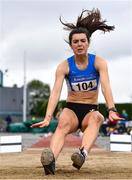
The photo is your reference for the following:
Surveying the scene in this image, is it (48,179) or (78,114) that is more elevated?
(78,114)

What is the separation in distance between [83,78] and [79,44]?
516 millimetres

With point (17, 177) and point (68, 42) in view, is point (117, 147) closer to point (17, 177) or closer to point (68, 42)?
point (68, 42)

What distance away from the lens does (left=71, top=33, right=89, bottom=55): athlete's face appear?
859cm

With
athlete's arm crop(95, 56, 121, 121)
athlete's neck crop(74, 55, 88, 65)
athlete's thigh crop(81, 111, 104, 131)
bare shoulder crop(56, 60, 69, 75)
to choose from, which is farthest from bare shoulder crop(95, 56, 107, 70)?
athlete's thigh crop(81, 111, 104, 131)

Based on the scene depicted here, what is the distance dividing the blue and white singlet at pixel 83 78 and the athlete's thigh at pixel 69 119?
14.8 inches

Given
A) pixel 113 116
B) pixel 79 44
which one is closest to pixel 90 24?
pixel 79 44

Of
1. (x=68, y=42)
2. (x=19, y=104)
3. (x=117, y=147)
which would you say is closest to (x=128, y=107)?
(x=19, y=104)

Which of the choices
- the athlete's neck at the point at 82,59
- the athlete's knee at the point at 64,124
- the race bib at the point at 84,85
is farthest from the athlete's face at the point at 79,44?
the athlete's knee at the point at 64,124

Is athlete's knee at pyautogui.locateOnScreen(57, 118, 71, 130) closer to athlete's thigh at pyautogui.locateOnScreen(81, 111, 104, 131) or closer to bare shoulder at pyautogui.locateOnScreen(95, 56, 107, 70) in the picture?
athlete's thigh at pyautogui.locateOnScreen(81, 111, 104, 131)

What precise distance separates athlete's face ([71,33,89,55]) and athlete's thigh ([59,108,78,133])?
91 centimetres

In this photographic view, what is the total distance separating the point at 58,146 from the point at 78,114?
0.63 m

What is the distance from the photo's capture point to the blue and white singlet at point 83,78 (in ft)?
28.2

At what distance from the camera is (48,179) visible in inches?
289

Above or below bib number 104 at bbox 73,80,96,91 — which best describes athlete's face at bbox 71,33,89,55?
above
